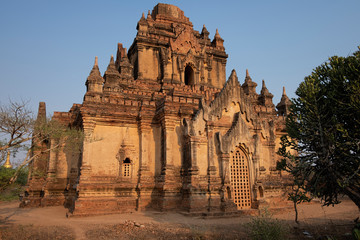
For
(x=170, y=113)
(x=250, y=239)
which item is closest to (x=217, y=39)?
(x=170, y=113)

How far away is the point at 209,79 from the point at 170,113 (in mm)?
12501

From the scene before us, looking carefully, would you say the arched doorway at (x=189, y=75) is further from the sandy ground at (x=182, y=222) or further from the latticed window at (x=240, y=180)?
the sandy ground at (x=182, y=222)

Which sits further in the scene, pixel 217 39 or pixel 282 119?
pixel 217 39

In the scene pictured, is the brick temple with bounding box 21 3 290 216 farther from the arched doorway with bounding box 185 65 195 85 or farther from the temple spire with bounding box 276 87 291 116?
the arched doorway with bounding box 185 65 195 85

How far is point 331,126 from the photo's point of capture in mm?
10859

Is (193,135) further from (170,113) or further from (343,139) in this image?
(343,139)

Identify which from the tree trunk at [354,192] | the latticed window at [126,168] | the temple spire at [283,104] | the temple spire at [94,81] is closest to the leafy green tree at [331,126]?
the tree trunk at [354,192]

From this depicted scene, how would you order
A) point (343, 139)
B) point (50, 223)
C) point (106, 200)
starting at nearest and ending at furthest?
point (343, 139)
point (50, 223)
point (106, 200)

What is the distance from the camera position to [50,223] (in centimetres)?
1402

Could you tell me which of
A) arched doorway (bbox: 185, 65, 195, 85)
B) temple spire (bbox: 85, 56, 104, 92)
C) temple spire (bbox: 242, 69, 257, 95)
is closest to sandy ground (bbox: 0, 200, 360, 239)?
temple spire (bbox: 85, 56, 104, 92)

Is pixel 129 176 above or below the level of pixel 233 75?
below

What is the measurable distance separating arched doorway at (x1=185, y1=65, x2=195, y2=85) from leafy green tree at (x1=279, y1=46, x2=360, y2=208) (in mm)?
17467

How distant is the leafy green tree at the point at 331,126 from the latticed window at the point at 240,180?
21.3 feet

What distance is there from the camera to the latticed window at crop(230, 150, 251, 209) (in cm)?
1777
